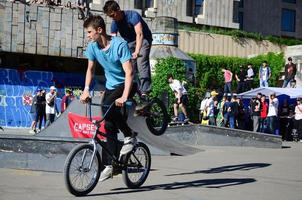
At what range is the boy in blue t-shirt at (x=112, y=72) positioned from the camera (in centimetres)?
730

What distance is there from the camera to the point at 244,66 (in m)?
32.0

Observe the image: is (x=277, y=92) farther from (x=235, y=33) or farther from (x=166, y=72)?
(x=235, y=33)

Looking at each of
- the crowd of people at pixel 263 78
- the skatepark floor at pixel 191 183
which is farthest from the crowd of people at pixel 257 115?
the skatepark floor at pixel 191 183

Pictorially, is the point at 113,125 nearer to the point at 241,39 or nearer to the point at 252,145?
the point at 252,145

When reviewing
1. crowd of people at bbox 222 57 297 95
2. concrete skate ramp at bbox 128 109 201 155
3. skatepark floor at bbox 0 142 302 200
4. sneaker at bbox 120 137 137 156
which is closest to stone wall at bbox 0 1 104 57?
crowd of people at bbox 222 57 297 95

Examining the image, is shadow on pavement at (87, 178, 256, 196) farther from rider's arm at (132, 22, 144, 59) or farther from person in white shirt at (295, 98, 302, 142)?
person in white shirt at (295, 98, 302, 142)

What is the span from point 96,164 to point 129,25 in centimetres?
242

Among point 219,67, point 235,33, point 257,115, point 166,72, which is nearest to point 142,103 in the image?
point 257,115

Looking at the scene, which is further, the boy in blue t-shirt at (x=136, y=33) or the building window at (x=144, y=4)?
the building window at (x=144, y=4)

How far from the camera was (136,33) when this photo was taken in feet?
28.0

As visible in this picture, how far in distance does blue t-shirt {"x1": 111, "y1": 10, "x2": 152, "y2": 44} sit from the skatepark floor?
2197 mm

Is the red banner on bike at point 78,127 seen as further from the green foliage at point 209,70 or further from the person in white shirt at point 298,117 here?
the green foliage at point 209,70

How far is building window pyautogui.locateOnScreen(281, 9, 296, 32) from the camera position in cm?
5103

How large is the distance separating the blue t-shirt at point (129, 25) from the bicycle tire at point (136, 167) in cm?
182
